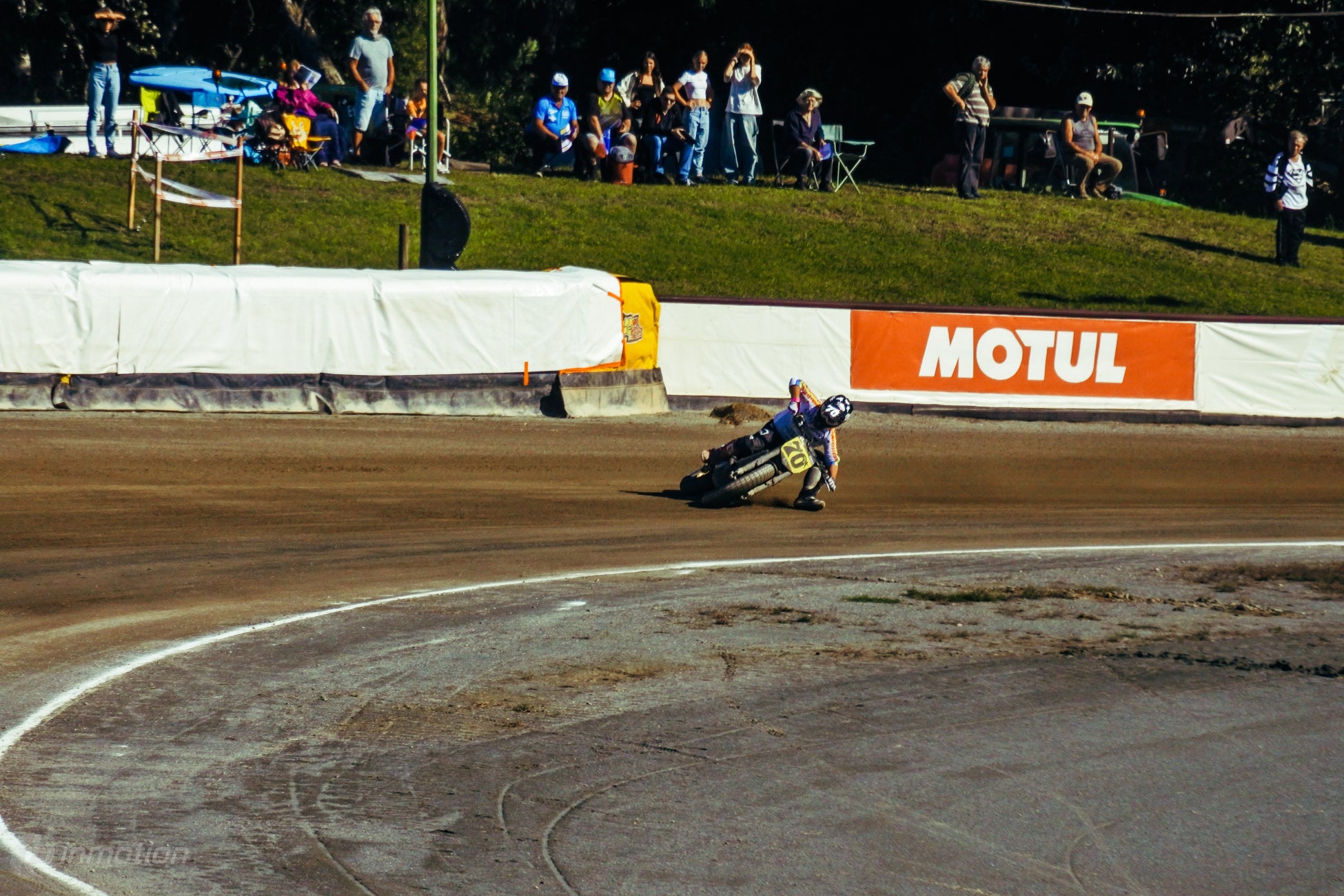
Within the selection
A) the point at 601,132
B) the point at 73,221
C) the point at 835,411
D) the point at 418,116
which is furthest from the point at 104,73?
the point at 835,411

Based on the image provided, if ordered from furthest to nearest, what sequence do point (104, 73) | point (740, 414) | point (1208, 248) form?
point (1208, 248) → point (104, 73) → point (740, 414)

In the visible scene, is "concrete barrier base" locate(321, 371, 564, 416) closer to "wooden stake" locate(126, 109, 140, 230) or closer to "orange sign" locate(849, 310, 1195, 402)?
"orange sign" locate(849, 310, 1195, 402)

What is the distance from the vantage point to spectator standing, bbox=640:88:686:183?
25.6 meters

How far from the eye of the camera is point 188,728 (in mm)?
7340

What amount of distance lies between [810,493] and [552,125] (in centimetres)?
1415

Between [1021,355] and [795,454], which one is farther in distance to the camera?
[1021,355]

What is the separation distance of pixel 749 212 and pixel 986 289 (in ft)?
14.1

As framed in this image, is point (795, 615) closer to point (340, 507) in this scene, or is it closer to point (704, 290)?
point (340, 507)

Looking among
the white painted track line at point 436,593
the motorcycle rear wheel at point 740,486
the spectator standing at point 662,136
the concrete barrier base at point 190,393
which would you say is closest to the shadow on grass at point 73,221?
the concrete barrier base at point 190,393

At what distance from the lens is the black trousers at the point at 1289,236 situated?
87.6 ft

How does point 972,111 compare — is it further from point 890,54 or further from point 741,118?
point 890,54

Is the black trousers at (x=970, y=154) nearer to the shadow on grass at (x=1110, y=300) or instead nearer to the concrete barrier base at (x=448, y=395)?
the shadow on grass at (x=1110, y=300)

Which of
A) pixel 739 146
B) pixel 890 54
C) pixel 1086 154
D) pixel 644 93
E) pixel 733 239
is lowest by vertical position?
pixel 733 239

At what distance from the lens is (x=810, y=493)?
13.8 m
